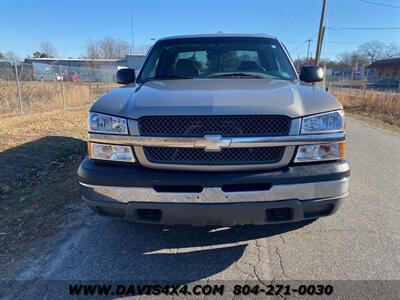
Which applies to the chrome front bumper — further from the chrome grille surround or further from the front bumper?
the chrome grille surround

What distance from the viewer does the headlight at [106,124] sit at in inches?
105

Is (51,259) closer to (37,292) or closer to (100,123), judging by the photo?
(37,292)

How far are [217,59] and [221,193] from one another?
2204 millimetres

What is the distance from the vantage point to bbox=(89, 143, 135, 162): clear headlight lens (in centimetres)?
268

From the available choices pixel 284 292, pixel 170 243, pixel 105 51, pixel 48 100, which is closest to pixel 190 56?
pixel 170 243

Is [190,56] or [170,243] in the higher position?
[190,56]

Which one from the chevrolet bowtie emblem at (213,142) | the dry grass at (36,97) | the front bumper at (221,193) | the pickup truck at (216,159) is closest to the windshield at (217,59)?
the pickup truck at (216,159)

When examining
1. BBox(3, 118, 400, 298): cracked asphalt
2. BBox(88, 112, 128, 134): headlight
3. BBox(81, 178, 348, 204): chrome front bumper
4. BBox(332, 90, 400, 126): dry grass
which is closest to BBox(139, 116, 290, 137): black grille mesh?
BBox(88, 112, 128, 134): headlight

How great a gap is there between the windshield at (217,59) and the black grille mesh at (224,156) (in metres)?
1.44

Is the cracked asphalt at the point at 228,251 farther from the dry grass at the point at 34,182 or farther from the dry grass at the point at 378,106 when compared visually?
the dry grass at the point at 378,106

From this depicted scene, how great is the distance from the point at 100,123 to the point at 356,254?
2501mm

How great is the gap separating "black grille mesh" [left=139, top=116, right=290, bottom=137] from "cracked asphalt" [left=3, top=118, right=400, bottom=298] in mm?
1144

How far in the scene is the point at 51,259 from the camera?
3020 millimetres

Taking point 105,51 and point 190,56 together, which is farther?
point 105,51
